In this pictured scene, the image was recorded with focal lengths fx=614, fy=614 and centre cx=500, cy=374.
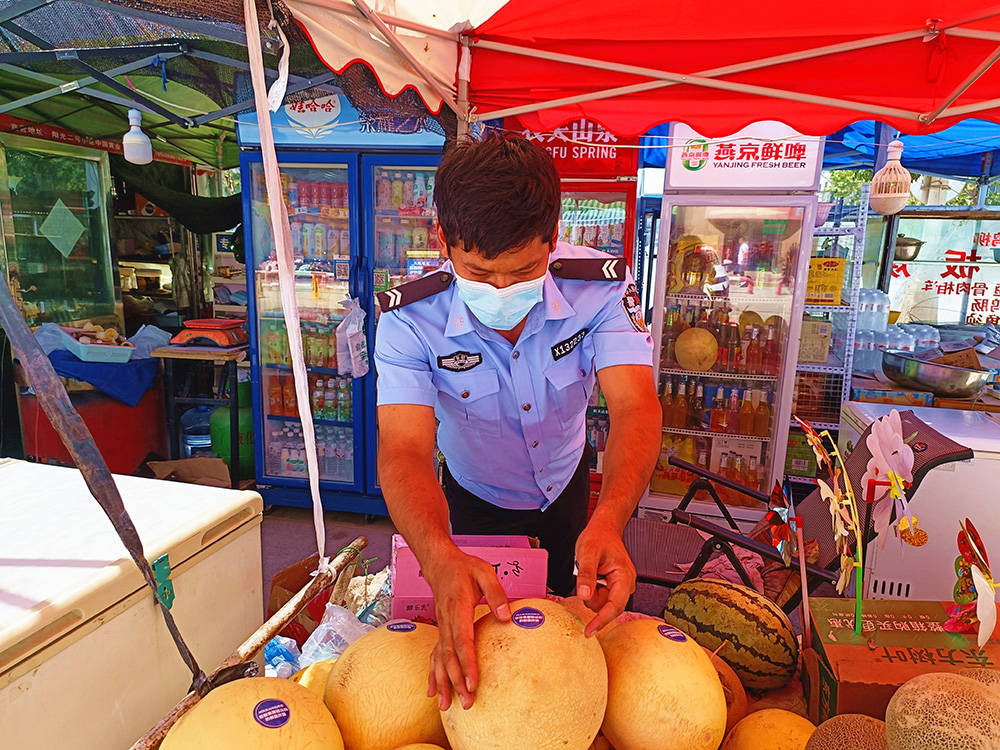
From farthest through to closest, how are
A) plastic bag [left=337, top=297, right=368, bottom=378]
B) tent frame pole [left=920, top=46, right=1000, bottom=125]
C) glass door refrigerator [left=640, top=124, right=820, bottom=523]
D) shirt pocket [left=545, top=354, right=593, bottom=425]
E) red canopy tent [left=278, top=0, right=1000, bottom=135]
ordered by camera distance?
plastic bag [left=337, top=297, right=368, bottom=378], glass door refrigerator [left=640, top=124, right=820, bottom=523], red canopy tent [left=278, top=0, right=1000, bottom=135], tent frame pole [left=920, top=46, right=1000, bottom=125], shirt pocket [left=545, top=354, right=593, bottom=425]

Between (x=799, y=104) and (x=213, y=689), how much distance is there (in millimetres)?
2963

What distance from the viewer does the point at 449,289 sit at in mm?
1760

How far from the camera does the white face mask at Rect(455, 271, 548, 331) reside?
147 cm

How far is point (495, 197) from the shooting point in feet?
4.04

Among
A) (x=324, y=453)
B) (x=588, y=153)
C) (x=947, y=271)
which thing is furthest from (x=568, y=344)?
(x=947, y=271)

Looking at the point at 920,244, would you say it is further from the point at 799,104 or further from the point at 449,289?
the point at 449,289

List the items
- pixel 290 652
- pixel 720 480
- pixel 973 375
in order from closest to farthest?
pixel 290 652 → pixel 720 480 → pixel 973 375

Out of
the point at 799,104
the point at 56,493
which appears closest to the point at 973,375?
the point at 799,104

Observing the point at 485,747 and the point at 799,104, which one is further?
the point at 799,104

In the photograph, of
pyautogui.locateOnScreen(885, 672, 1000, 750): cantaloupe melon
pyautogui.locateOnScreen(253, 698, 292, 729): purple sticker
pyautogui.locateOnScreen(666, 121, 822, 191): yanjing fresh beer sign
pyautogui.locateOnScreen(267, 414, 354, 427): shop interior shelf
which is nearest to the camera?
pyautogui.locateOnScreen(885, 672, 1000, 750): cantaloupe melon

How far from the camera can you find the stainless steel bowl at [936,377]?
407cm

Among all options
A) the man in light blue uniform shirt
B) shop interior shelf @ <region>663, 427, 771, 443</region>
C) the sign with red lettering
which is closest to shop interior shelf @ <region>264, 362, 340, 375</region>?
the sign with red lettering

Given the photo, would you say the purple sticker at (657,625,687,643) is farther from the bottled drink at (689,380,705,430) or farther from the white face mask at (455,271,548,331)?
the bottled drink at (689,380,705,430)

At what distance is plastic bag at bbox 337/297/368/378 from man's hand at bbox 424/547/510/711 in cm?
349
